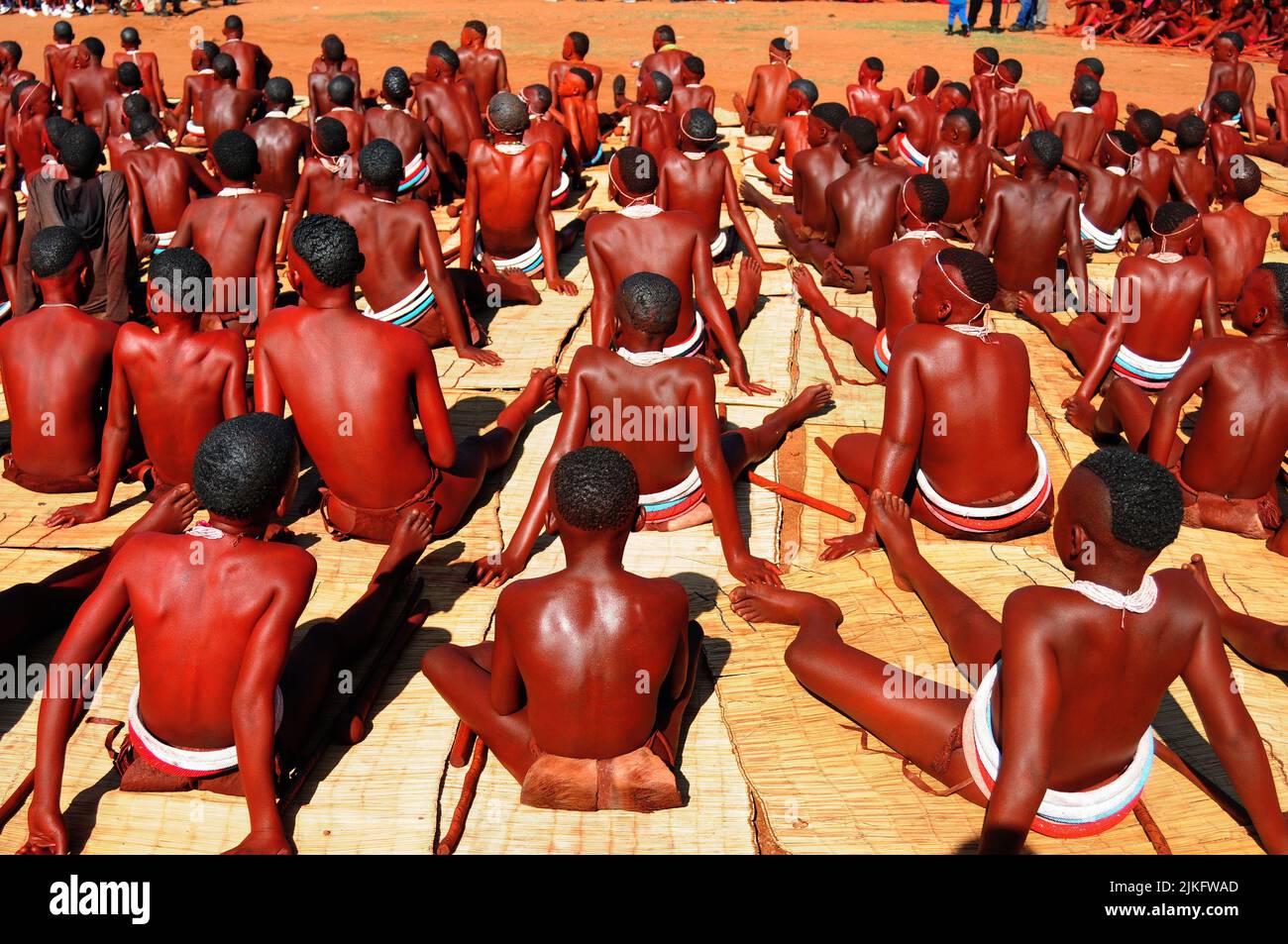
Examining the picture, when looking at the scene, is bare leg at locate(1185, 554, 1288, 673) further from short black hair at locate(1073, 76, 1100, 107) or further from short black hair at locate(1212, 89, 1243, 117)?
short black hair at locate(1212, 89, 1243, 117)

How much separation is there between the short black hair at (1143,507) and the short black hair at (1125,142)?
7.79 meters

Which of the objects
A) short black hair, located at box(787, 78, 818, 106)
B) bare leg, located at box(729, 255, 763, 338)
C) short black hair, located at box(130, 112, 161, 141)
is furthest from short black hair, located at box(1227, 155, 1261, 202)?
short black hair, located at box(130, 112, 161, 141)

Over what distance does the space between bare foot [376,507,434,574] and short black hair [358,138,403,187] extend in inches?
115

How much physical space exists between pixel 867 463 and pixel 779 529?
0.60 metres

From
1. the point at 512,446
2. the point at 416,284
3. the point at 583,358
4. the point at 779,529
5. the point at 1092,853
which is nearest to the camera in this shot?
the point at 1092,853

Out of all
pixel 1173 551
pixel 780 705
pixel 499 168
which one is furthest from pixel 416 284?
pixel 1173 551

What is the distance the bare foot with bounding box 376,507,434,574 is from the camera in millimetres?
4398

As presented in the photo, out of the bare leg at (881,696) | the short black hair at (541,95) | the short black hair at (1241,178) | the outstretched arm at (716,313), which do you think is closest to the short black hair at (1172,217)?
the short black hair at (1241,178)

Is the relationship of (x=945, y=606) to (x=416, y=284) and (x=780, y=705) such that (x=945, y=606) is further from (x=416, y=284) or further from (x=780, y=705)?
(x=416, y=284)

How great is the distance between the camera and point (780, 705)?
3898 mm

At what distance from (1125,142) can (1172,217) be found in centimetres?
361

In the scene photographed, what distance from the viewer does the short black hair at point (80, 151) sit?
7.21 m

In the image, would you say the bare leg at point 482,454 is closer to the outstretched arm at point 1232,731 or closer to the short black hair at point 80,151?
the outstretched arm at point 1232,731

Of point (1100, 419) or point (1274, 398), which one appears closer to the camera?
point (1274, 398)
